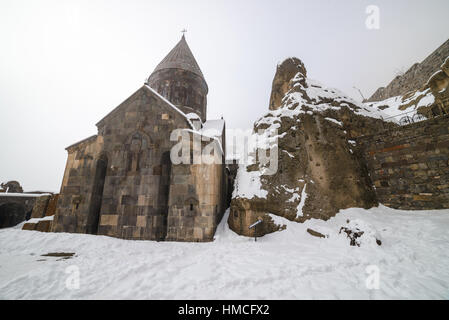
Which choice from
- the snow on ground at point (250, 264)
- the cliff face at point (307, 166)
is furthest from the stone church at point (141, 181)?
the cliff face at point (307, 166)

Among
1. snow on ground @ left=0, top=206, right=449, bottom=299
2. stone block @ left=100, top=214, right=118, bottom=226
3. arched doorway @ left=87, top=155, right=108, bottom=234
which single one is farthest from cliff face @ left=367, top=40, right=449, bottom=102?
arched doorway @ left=87, top=155, right=108, bottom=234

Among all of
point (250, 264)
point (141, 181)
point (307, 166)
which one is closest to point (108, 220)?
point (141, 181)

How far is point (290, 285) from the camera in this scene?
3.02 meters

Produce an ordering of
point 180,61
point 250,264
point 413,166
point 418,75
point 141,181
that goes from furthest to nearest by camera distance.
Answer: point 418,75 < point 180,61 < point 141,181 < point 413,166 < point 250,264

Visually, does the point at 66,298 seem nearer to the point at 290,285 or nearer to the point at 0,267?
the point at 0,267

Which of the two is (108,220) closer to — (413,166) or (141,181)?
(141,181)

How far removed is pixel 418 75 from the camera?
18.9m

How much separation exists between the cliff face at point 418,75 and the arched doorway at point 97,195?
26.3 meters

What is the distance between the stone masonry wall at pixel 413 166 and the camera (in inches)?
270

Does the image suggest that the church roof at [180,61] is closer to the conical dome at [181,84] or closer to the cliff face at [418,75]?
the conical dome at [181,84]

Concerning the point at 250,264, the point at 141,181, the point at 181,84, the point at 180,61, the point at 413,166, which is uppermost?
the point at 180,61

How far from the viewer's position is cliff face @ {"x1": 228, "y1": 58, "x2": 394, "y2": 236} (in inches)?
285

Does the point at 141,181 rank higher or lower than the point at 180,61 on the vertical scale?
lower

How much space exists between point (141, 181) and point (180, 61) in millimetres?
11224
